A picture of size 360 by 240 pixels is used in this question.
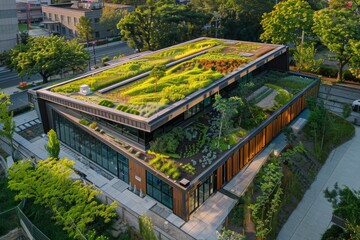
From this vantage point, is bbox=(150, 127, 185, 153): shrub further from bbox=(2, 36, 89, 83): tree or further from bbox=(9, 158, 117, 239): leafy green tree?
bbox=(2, 36, 89, 83): tree

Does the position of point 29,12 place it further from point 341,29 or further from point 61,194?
point 61,194

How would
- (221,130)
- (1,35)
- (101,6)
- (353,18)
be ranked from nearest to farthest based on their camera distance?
(221,130) < (353,18) < (1,35) < (101,6)

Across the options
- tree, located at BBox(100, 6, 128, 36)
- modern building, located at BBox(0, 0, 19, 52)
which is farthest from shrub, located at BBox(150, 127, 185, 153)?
tree, located at BBox(100, 6, 128, 36)

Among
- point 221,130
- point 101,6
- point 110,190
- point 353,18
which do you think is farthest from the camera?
point 101,6

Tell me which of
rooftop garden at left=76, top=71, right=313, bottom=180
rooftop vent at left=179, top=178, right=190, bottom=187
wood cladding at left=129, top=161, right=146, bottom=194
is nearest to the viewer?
rooftop vent at left=179, top=178, right=190, bottom=187

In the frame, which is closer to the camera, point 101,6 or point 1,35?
point 1,35

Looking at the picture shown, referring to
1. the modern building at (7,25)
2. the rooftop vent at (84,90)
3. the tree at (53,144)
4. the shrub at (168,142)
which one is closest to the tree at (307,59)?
the shrub at (168,142)

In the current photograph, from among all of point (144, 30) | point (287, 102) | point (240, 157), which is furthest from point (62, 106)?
point (144, 30)

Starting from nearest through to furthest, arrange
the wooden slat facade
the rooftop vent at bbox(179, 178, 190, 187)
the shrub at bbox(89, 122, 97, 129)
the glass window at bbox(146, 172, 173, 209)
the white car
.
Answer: the rooftop vent at bbox(179, 178, 190, 187), the glass window at bbox(146, 172, 173, 209), the wooden slat facade, the shrub at bbox(89, 122, 97, 129), the white car

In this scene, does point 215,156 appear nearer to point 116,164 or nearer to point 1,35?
point 116,164
